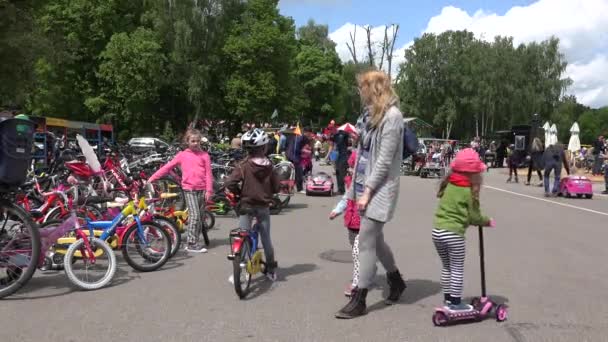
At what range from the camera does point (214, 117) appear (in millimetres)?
47688

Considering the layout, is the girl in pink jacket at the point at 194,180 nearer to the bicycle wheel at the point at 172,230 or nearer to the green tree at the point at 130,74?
the bicycle wheel at the point at 172,230

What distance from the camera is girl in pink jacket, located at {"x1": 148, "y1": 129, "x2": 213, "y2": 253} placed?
7547mm

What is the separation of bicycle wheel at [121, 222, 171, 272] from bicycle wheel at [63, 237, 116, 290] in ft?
1.32

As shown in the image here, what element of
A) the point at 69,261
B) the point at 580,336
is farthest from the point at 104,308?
the point at 580,336

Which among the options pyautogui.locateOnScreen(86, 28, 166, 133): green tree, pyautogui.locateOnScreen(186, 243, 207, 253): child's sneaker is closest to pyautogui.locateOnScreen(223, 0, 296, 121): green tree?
pyautogui.locateOnScreen(86, 28, 166, 133): green tree

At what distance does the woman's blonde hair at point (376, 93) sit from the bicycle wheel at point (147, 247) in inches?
118

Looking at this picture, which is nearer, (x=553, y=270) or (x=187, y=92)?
(x=553, y=270)

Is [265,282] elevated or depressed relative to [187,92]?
depressed

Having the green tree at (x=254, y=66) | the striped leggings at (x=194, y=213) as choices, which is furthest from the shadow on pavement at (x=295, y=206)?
the green tree at (x=254, y=66)

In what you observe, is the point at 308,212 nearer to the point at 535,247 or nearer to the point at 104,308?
the point at 535,247

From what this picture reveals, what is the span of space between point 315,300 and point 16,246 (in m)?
2.87

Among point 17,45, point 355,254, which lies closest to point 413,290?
point 355,254

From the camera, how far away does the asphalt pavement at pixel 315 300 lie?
4535 millimetres

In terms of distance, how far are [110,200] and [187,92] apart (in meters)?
38.7
